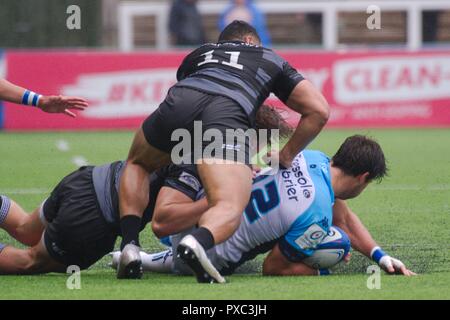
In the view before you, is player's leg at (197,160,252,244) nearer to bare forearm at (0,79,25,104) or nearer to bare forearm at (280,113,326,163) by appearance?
bare forearm at (280,113,326,163)

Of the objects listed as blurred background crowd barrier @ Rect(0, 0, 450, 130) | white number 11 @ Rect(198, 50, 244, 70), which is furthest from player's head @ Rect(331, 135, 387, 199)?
blurred background crowd barrier @ Rect(0, 0, 450, 130)

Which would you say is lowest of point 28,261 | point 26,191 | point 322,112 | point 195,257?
point 26,191

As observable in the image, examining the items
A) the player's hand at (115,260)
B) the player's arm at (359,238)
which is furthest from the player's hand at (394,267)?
the player's hand at (115,260)

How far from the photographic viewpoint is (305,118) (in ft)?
23.0

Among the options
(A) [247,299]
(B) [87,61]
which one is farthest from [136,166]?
(B) [87,61]

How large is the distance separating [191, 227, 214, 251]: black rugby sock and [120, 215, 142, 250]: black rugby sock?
0.52 m

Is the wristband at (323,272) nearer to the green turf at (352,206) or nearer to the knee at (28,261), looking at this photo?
the green turf at (352,206)

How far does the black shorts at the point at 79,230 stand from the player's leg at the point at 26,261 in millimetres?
63

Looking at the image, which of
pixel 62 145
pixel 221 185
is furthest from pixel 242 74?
pixel 62 145

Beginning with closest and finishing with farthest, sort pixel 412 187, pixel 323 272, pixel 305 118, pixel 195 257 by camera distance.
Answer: pixel 195 257
pixel 323 272
pixel 305 118
pixel 412 187

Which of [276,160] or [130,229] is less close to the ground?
[276,160]

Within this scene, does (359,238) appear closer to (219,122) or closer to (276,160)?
(276,160)

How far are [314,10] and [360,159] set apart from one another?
16515 millimetres

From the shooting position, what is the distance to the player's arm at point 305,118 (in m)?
6.93
